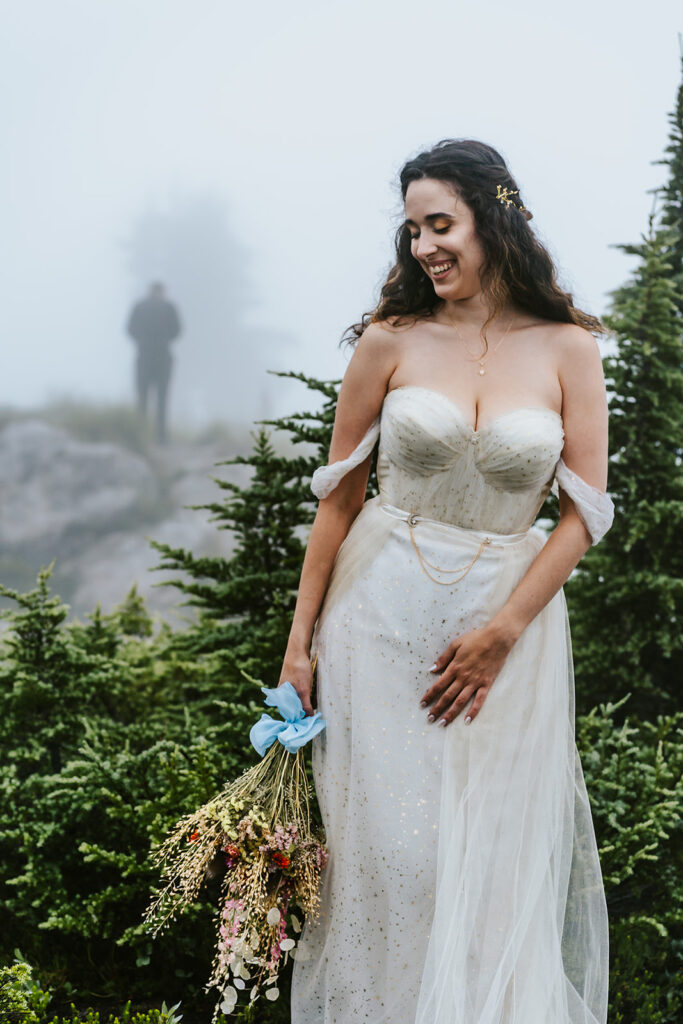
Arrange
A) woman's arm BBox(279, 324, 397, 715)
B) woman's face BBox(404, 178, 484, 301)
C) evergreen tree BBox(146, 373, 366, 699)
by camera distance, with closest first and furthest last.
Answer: woman's face BBox(404, 178, 484, 301)
woman's arm BBox(279, 324, 397, 715)
evergreen tree BBox(146, 373, 366, 699)

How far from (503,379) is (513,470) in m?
0.23

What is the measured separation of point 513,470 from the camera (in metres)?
2.11

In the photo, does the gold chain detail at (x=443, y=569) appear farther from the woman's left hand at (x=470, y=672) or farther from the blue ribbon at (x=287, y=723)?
the blue ribbon at (x=287, y=723)

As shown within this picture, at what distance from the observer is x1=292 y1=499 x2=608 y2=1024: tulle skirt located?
2016mm

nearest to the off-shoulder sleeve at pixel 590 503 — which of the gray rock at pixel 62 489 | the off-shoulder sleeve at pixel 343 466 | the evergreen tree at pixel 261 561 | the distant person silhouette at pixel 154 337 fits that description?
the off-shoulder sleeve at pixel 343 466

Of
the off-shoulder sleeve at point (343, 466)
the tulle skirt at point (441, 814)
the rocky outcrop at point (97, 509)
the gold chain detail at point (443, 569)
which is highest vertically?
the off-shoulder sleeve at point (343, 466)

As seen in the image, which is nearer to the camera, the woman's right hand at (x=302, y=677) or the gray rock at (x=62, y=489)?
the woman's right hand at (x=302, y=677)

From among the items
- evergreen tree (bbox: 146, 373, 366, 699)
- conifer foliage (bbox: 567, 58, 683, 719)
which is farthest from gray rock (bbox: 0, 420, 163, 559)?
conifer foliage (bbox: 567, 58, 683, 719)

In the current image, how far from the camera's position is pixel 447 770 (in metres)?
2.07

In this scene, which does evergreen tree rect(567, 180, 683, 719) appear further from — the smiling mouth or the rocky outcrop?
the rocky outcrop

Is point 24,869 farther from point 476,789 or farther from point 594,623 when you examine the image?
point 594,623

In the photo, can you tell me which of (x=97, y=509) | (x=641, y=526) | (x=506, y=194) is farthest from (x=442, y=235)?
(x=97, y=509)

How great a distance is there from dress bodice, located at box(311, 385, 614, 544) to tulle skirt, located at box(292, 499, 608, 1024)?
6 cm

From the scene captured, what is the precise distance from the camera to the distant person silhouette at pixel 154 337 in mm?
9555
